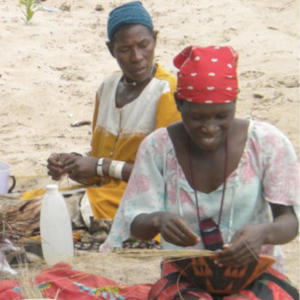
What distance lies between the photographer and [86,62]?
25.3 ft

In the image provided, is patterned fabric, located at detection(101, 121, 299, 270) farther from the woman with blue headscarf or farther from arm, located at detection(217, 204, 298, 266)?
the woman with blue headscarf

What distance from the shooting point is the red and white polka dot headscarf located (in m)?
2.15

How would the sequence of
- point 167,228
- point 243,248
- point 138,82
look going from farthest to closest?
point 138,82
point 167,228
point 243,248

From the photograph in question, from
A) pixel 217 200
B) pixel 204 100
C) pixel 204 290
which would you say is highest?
pixel 204 100

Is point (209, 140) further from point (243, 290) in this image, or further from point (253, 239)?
point (243, 290)

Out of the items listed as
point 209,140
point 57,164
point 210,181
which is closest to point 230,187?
point 210,181

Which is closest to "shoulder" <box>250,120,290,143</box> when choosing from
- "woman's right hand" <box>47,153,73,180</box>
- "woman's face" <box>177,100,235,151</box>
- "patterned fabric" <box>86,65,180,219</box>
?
"woman's face" <box>177,100,235,151</box>

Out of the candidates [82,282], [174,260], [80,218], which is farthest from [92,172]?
[174,260]

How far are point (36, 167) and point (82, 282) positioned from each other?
2.44 meters

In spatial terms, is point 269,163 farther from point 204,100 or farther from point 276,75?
point 276,75

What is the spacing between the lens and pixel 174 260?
2.24m

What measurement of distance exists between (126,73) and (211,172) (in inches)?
49.0

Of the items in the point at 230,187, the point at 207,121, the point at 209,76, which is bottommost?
the point at 230,187

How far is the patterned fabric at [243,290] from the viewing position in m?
2.22
